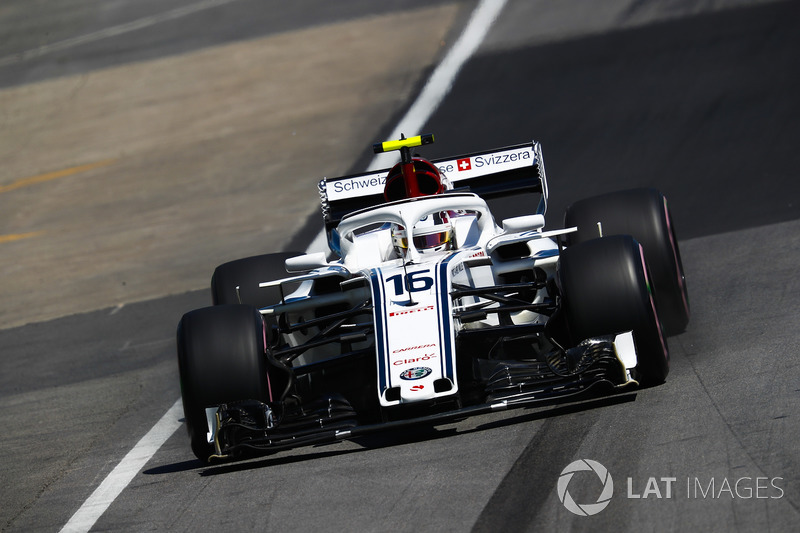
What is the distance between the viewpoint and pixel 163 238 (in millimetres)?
16984

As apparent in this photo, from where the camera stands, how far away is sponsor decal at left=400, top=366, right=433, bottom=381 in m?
7.85

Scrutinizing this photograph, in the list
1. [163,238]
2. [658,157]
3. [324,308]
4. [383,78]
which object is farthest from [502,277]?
[383,78]

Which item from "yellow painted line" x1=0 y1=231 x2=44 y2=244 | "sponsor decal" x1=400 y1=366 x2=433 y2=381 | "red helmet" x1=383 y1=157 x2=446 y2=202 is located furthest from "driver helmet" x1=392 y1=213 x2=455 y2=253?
"yellow painted line" x1=0 y1=231 x2=44 y2=244

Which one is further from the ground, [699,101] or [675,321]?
[699,101]

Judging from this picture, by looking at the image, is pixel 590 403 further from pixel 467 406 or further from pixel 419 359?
pixel 419 359

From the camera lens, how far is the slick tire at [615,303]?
26.6ft

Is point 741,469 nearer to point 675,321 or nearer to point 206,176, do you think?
point 675,321

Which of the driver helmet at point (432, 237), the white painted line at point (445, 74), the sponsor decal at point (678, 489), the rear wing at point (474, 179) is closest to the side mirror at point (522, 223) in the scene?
the driver helmet at point (432, 237)

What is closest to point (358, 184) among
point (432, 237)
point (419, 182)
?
point (419, 182)

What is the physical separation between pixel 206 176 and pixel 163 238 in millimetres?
2266

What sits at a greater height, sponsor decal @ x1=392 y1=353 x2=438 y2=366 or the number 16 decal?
the number 16 decal

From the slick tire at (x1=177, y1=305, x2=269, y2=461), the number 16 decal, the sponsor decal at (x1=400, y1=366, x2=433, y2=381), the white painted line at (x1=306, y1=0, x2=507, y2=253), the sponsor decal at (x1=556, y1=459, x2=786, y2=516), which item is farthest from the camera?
the white painted line at (x1=306, y1=0, x2=507, y2=253)

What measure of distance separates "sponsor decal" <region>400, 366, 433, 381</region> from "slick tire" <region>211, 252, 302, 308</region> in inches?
124

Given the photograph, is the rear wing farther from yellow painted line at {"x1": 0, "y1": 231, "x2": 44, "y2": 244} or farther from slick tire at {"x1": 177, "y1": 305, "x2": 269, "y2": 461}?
yellow painted line at {"x1": 0, "y1": 231, "x2": 44, "y2": 244}
